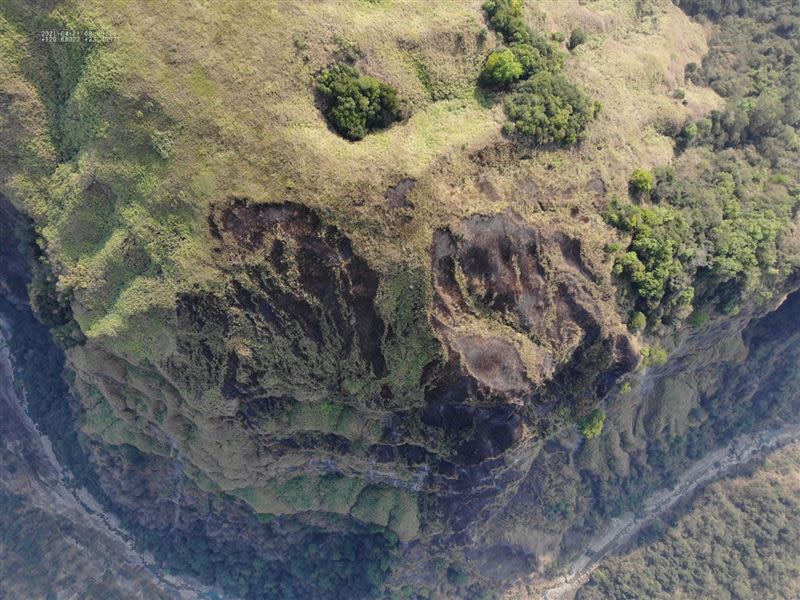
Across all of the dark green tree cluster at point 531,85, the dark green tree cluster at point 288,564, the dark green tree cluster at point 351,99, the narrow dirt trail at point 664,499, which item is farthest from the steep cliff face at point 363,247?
the narrow dirt trail at point 664,499

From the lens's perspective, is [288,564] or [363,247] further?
[288,564]

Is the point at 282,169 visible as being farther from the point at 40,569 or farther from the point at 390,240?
the point at 40,569

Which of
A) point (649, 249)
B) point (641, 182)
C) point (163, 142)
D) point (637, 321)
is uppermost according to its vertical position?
point (641, 182)

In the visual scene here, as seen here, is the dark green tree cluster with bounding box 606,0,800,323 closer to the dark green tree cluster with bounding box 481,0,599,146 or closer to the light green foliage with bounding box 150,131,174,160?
the dark green tree cluster with bounding box 481,0,599,146

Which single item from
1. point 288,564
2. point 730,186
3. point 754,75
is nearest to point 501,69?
point 730,186

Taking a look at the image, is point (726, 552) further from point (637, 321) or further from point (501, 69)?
point (501, 69)

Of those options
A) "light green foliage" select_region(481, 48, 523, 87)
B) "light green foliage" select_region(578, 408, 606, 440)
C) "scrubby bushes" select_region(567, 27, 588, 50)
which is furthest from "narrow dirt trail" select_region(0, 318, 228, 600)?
"scrubby bushes" select_region(567, 27, 588, 50)

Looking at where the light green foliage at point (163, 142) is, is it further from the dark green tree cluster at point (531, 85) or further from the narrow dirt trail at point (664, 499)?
the narrow dirt trail at point (664, 499)

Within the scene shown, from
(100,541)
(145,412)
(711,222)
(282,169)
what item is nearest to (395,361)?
(282,169)
